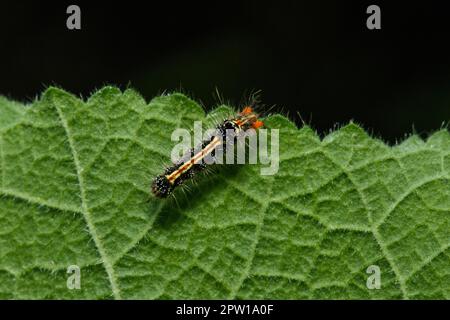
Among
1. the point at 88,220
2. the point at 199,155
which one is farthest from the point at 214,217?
the point at 88,220

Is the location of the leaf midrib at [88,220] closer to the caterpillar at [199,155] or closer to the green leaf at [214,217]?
the green leaf at [214,217]

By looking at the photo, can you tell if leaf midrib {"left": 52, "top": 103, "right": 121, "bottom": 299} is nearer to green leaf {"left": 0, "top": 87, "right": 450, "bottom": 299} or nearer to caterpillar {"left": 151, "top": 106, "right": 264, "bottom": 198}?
green leaf {"left": 0, "top": 87, "right": 450, "bottom": 299}

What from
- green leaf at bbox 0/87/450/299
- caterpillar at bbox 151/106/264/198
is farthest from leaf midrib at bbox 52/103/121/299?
caterpillar at bbox 151/106/264/198

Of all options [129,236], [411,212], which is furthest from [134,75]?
[411,212]

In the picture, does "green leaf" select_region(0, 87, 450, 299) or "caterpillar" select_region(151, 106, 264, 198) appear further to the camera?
"caterpillar" select_region(151, 106, 264, 198)

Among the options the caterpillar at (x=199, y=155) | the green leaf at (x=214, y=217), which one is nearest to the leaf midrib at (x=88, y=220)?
the green leaf at (x=214, y=217)

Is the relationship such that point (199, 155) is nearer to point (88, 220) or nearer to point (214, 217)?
point (214, 217)
